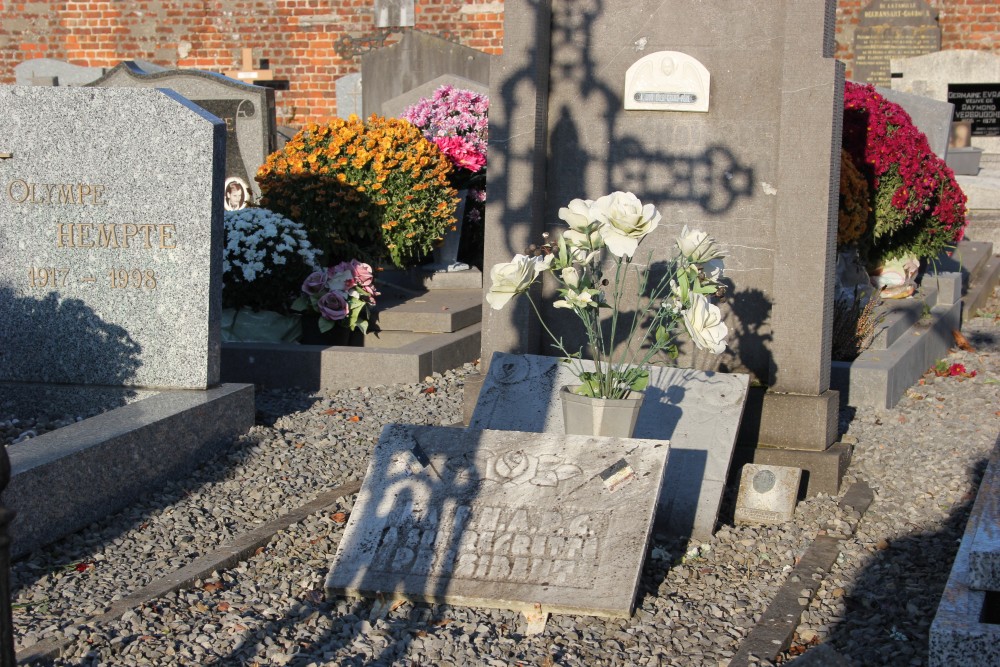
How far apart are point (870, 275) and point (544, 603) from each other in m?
5.48

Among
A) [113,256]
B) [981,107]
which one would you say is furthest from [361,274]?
[981,107]

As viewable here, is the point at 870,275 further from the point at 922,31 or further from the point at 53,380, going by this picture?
the point at 922,31

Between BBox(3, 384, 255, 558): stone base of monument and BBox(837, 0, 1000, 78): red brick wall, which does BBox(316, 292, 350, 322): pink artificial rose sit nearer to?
BBox(3, 384, 255, 558): stone base of monument

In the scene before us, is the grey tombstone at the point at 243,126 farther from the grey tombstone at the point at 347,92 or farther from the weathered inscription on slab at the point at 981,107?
the weathered inscription on slab at the point at 981,107

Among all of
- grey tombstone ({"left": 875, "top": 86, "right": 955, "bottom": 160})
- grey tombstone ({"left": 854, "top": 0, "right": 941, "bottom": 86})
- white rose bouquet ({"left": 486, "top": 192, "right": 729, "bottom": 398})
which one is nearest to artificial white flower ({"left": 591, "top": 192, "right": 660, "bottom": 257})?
white rose bouquet ({"left": 486, "top": 192, "right": 729, "bottom": 398})

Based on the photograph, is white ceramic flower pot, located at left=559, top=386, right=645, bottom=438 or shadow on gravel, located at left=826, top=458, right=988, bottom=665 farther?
white ceramic flower pot, located at left=559, top=386, right=645, bottom=438

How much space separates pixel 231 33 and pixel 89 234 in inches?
588

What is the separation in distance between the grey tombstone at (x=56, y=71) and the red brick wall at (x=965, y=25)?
37.2 feet

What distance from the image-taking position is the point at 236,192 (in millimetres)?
9719

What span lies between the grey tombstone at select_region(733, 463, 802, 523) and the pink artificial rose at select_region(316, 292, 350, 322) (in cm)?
293

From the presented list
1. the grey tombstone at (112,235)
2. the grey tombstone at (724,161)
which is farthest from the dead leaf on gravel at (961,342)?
the grey tombstone at (112,235)

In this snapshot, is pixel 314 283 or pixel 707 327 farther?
pixel 314 283

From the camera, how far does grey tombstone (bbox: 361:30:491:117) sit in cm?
1435

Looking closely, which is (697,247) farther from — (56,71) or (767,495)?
(56,71)
